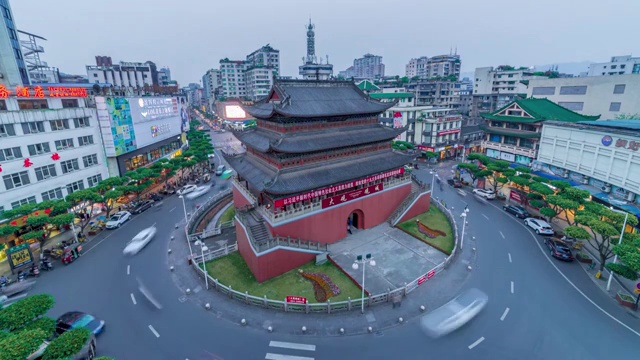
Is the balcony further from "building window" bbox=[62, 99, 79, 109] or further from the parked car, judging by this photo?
"building window" bbox=[62, 99, 79, 109]

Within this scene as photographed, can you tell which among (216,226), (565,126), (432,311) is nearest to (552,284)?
(432,311)

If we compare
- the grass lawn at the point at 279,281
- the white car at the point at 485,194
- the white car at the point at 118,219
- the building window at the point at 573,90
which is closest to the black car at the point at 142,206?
the white car at the point at 118,219

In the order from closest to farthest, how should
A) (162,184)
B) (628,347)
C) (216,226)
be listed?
(628,347), (216,226), (162,184)

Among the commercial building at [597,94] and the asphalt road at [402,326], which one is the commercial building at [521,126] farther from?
the asphalt road at [402,326]

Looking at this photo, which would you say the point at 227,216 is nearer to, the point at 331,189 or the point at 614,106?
the point at 331,189

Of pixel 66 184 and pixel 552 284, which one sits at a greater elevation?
pixel 66 184

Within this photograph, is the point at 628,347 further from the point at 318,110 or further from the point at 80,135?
the point at 80,135

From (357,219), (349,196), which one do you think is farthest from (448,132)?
(349,196)
